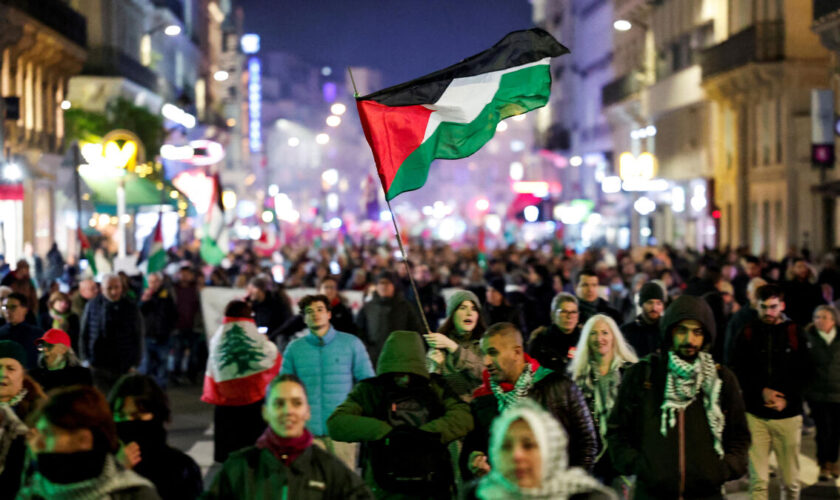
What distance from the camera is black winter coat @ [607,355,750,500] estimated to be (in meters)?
6.84

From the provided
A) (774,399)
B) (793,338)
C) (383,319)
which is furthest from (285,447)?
(383,319)

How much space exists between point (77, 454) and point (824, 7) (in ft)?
91.3

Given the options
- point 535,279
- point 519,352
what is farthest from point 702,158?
point 519,352

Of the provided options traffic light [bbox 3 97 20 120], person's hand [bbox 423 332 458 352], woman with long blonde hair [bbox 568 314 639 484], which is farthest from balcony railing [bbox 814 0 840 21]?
person's hand [bbox 423 332 458 352]

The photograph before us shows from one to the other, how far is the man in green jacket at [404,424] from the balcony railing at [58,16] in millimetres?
31033

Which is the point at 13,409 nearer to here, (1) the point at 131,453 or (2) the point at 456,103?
(1) the point at 131,453

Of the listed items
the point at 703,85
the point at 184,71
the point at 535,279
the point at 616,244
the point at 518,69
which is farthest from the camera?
the point at 184,71

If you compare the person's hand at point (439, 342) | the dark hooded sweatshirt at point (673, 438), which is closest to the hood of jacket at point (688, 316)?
the dark hooded sweatshirt at point (673, 438)

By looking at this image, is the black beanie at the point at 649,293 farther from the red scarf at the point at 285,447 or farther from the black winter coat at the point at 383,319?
the red scarf at the point at 285,447

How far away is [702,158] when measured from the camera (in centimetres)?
4666

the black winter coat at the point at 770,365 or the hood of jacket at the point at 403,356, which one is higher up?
the hood of jacket at the point at 403,356

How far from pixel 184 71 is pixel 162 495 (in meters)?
73.1

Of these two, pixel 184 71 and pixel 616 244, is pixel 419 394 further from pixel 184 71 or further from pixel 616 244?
pixel 184 71

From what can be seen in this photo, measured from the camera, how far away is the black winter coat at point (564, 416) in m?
7.03
